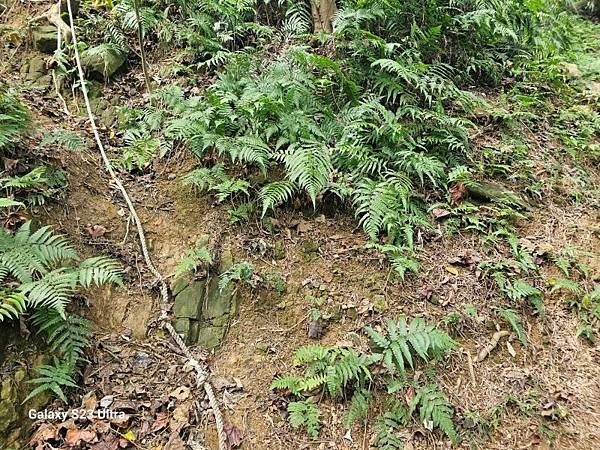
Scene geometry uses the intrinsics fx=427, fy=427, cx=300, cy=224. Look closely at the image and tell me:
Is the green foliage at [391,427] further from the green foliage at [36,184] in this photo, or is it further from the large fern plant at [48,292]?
the green foliage at [36,184]

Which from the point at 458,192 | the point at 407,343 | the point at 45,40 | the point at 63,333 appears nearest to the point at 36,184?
the point at 63,333

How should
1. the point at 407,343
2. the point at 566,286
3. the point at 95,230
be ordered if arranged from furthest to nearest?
the point at 95,230, the point at 566,286, the point at 407,343

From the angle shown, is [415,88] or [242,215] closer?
[242,215]

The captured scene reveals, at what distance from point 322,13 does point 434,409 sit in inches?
214

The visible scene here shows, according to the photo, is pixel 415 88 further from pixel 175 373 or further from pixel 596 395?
pixel 175 373

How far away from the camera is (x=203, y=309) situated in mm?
3871

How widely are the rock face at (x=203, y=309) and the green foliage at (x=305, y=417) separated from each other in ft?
2.90

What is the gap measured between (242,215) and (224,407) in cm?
182

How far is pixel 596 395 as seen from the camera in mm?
3512

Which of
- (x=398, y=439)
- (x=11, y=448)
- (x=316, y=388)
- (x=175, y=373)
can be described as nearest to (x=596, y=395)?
(x=398, y=439)

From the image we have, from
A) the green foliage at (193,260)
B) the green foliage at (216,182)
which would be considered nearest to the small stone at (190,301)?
the green foliage at (193,260)

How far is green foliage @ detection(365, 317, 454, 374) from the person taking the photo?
11.1 ft

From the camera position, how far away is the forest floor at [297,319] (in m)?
3.26

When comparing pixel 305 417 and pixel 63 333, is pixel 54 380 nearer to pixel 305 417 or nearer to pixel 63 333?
pixel 63 333
